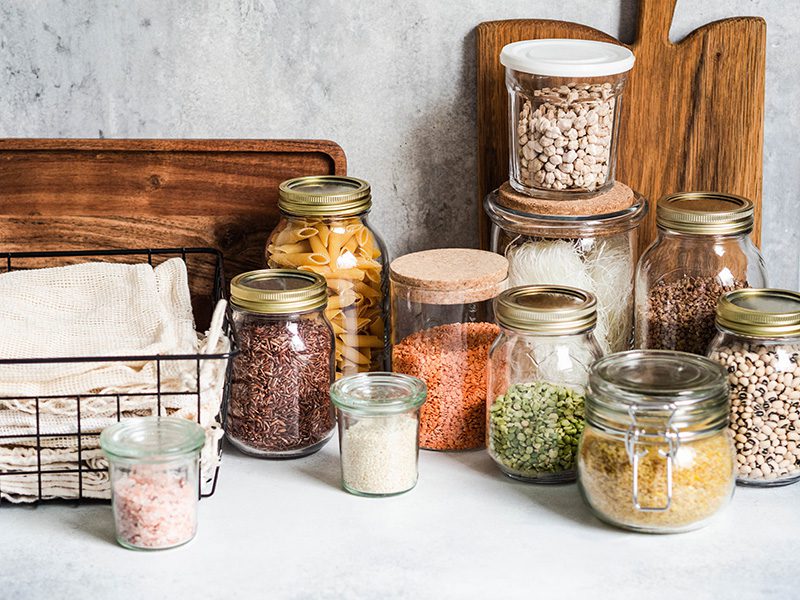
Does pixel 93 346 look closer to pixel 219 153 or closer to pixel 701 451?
pixel 219 153

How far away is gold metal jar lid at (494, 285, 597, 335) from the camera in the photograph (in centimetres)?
103

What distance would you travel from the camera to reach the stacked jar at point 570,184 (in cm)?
116

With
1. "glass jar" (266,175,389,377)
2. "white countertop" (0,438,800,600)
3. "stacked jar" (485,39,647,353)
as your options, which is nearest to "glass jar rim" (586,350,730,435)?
"white countertop" (0,438,800,600)

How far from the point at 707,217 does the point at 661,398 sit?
0.89ft

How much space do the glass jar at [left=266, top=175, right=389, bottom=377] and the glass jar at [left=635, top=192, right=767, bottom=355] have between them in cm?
30

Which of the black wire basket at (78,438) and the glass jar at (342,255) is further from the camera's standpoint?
the glass jar at (342,255)

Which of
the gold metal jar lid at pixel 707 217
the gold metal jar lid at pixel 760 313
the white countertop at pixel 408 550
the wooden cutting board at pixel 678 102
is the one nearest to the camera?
the white countertop at pixel 408 550

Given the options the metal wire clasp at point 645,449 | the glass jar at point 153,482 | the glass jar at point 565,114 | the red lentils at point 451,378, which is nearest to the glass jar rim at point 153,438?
the glass jar at point 153,482

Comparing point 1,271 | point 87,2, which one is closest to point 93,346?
point 1,271

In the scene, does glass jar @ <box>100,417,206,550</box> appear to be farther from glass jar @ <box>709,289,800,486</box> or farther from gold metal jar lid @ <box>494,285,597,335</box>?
glass jar @ <box>709,289,800,486</box>

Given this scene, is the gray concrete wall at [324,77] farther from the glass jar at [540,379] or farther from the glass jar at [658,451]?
the glass jar at [658,451]

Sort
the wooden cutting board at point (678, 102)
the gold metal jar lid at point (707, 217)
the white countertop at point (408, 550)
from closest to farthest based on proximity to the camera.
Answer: the white countertop at point (408, 550), the gold metal jar lid at point (707, 217), the wooden cutting board at point (678, 102)

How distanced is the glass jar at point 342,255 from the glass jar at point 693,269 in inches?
12.0

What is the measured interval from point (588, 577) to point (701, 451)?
0.15m
